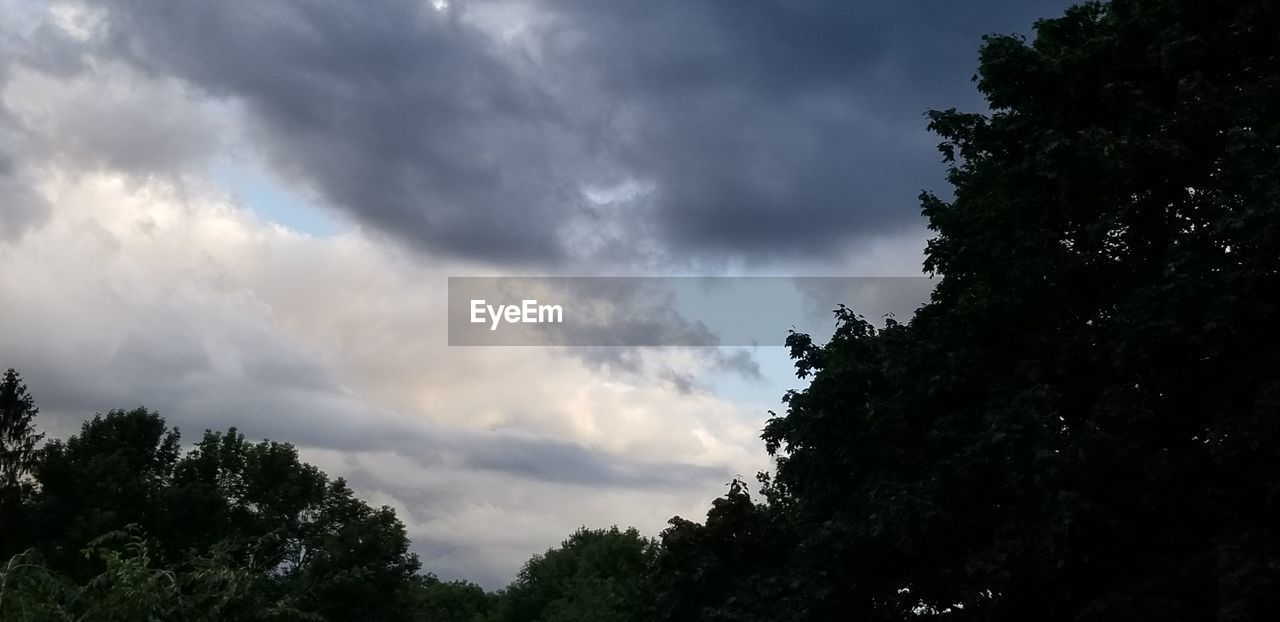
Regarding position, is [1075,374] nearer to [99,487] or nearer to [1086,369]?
[1086,369]

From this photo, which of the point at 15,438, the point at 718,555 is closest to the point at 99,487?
the point at 15,438

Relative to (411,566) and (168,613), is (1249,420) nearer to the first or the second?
(168,613)

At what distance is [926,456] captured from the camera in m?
27.6

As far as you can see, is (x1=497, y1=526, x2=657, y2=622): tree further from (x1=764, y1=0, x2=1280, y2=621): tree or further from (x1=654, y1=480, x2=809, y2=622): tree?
(x1=764, y1=0, x2=1280, y2=621): tree

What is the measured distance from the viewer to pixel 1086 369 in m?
26.4

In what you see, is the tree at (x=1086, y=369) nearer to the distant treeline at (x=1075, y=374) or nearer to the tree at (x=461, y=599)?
the distant treeline at (x=1075, y=374)

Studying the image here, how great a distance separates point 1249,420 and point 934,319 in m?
7.80

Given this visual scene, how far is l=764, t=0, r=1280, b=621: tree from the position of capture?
2362cm

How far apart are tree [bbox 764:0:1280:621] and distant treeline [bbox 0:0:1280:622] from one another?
6 centimetres

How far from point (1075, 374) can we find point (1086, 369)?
253mm

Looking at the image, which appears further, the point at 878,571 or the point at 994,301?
the point at 878,571

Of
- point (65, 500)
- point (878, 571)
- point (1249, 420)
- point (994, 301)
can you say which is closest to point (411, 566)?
point (65, 500)

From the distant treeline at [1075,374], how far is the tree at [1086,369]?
0.18 feet

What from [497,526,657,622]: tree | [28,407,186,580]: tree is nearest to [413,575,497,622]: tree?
[497,526,657,622]: tree
